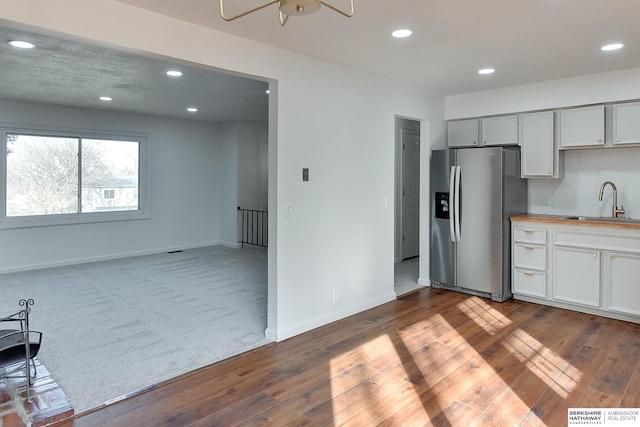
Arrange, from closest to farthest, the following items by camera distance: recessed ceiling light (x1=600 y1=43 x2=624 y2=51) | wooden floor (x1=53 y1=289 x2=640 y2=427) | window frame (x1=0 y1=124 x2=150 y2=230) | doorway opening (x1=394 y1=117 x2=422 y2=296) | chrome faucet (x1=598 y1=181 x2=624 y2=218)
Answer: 1. wooden floor (x1=53 y1=289 x2=640 y2=427)
2. recessed ceiling light (x1=600 y1=43 x2=624 y2=51)
3. chrome faucet (x1=598 y1=181 x2=624 y2=218)
4. window frame (x1=0 y1=124 x2=150 y2=230)
5. doorway opening (x1=394 y1=117 x2=422 y2=296)

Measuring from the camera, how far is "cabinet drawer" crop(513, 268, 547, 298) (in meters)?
4.57

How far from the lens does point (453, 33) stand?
10.3 feet

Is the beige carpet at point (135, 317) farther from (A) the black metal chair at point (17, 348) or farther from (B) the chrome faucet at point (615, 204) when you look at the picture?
(B) the chrome faucet at point (615, 204)

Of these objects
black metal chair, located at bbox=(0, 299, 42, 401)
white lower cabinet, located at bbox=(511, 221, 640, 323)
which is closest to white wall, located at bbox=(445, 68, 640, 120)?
white lower cabinet, located at bbox=(511, 221, 640, 323)

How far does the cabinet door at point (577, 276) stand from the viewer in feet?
13.8

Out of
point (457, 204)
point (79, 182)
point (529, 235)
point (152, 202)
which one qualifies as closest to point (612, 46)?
point (529, 235)

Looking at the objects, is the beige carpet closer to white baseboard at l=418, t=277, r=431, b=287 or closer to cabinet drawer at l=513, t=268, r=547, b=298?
white baseboard at l=418, t=277, r=431, b=287

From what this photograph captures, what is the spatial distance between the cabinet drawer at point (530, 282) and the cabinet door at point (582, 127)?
145cm

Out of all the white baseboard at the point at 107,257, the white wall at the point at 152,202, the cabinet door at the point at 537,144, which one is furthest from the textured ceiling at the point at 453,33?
the white baseboard at the point at 107,257

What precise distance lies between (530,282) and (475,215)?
94 centimetres

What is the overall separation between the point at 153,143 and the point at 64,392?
577cm

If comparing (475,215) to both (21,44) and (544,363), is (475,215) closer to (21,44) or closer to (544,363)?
(544,363)

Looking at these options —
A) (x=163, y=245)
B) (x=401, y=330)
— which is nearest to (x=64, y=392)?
(x=401, y=330)

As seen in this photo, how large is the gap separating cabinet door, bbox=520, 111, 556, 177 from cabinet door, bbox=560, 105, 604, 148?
125mm
